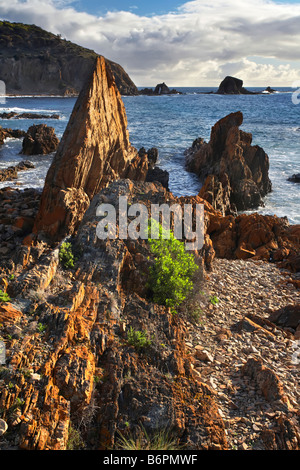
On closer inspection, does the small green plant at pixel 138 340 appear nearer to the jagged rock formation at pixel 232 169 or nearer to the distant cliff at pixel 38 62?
the jagged rock formation at pixel 232 169

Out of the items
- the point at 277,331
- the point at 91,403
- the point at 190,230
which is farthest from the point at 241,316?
the point at 91,403

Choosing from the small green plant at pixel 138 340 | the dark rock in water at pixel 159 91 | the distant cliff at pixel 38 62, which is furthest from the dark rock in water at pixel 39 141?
the dark rock in water at pixel 159 91

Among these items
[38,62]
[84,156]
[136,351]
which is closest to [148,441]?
[136,351]

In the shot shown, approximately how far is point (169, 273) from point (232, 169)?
18.1 meters

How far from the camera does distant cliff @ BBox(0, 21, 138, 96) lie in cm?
12534

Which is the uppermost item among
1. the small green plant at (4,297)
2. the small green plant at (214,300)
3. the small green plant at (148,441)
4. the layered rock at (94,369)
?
the small green plant at (4,297)

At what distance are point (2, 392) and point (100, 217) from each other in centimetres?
553

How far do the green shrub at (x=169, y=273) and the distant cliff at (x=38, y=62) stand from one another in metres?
132

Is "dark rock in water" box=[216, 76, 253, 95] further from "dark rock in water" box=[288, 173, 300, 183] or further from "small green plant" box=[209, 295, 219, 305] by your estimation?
"small green plant" box=[209, 295, 219, 305]

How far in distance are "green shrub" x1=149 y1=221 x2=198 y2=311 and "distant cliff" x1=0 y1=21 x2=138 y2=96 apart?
132 m

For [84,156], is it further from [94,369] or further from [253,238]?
[94,369]

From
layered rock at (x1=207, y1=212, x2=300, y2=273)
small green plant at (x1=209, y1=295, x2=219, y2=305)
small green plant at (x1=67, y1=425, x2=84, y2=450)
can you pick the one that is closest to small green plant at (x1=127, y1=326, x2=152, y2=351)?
small green plant at (x1=67, y1=425, x2=84, y2=450)

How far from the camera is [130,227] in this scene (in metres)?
9.34

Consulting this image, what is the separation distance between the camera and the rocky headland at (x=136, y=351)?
4980 mm
